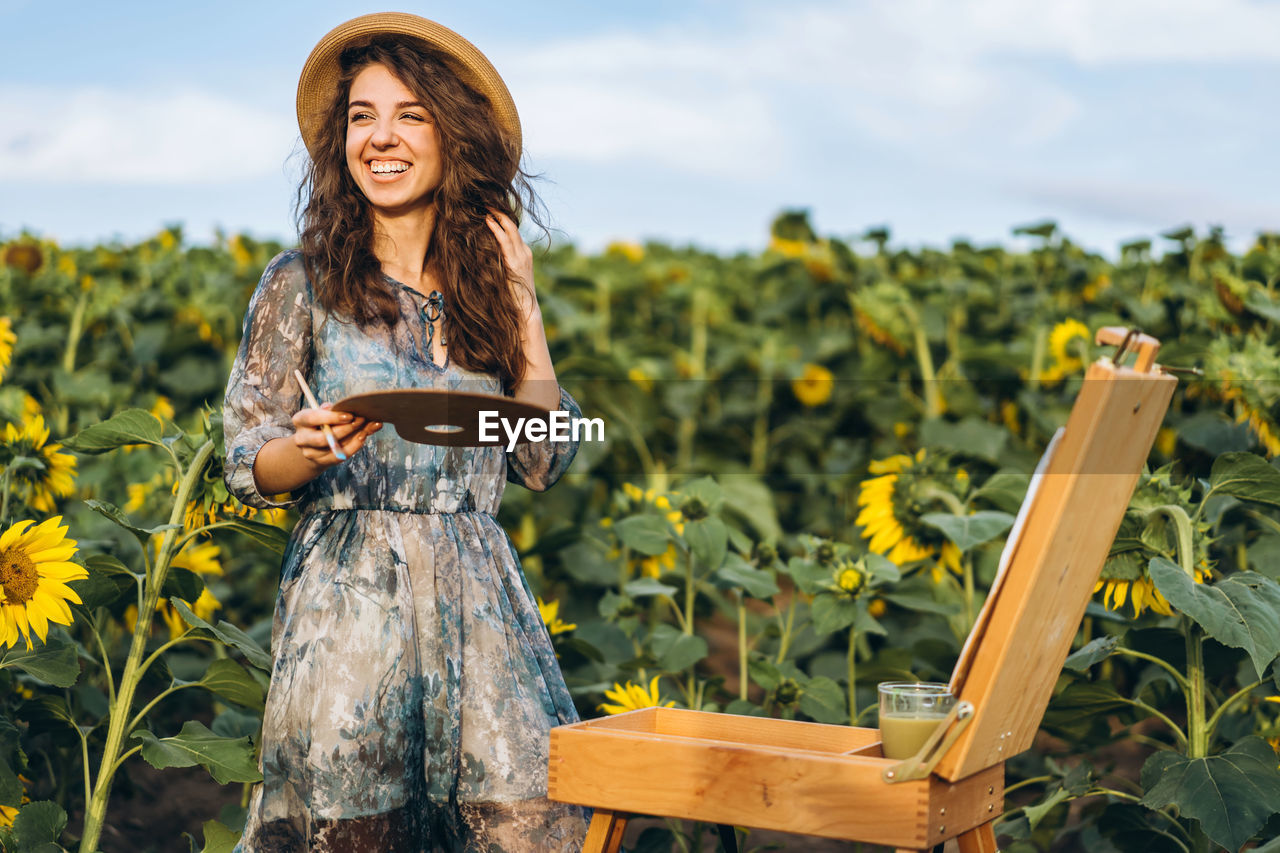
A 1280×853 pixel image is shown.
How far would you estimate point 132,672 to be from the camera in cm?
222

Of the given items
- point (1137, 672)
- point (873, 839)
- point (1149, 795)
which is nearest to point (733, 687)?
point (1137, 672)

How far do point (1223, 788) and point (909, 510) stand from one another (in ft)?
3.18

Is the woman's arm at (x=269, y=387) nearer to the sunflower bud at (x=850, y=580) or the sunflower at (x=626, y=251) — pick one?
the sunflower bud at (x=850, y=580)

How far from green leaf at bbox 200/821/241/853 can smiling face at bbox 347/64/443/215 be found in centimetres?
106

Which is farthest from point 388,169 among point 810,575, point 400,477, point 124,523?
point 810,575

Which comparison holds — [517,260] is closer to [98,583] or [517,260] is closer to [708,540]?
[708,540]

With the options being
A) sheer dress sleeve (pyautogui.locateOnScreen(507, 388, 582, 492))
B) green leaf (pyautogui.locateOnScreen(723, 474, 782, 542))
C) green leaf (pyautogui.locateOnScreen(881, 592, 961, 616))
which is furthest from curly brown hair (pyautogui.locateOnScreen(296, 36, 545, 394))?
green leaf (pyautogui.locateOnScreen(723, 474, 782, 542))

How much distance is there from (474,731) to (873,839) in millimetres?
737

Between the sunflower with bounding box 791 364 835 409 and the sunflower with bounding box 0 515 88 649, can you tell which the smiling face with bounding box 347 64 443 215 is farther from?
the sunflower with bounding box 791 364 835 409

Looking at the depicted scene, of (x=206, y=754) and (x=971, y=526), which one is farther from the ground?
(x=971, y=526)

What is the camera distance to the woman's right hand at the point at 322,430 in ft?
5.76

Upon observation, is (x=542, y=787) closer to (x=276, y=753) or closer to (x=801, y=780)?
(x=276, y=753)

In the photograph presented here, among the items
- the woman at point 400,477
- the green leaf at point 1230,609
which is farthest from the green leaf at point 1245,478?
the woman at point 400,477

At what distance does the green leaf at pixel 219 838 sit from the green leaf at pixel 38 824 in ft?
0.82
